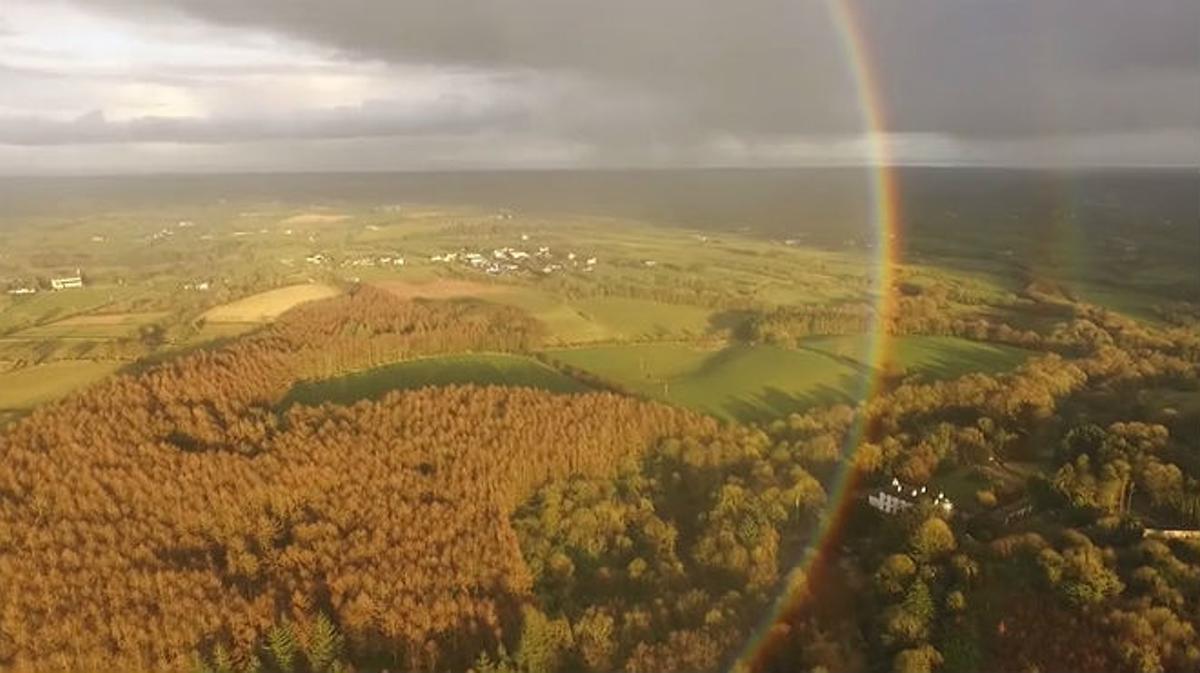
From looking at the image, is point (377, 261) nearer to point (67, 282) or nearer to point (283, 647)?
point (67, 282)

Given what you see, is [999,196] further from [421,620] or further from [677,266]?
[421,620]

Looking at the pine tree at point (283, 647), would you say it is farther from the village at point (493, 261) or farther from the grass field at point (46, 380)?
the village at point (493, 261)

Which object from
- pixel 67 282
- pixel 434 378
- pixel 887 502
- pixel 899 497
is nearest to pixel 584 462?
pixel 887 502

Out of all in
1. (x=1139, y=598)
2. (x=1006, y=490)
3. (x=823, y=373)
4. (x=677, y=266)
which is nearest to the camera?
(x=1139, y=598)

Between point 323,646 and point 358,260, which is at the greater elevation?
point 358,260

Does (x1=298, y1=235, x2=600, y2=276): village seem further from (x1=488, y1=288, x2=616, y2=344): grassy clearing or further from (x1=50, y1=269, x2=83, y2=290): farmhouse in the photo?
(x1=50, y1=269, x2=83, y2=290): farmhouse

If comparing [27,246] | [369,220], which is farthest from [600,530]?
[369,220]
